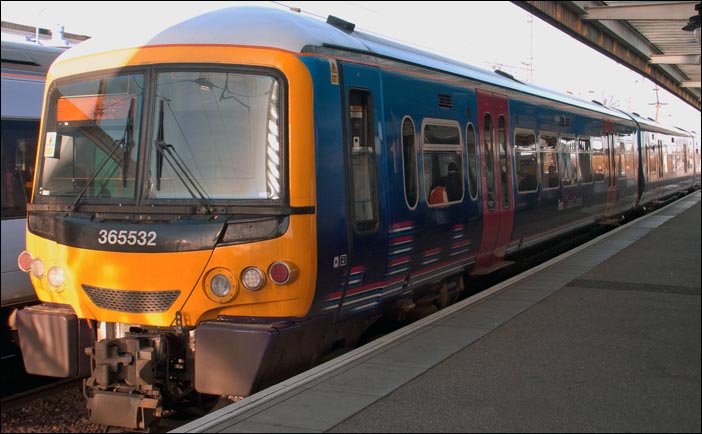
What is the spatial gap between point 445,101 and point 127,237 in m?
3.93

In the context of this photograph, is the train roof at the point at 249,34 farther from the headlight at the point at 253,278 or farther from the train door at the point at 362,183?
the headlight at the point at 253,278

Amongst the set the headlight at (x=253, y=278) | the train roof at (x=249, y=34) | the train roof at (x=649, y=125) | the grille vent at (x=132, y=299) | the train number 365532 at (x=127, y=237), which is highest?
the train roof at (x=649, y=125)

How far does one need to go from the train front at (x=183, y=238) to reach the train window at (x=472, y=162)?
351cm

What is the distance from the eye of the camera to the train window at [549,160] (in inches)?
434

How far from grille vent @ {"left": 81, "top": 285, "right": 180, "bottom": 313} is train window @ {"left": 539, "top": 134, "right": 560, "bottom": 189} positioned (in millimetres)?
7445

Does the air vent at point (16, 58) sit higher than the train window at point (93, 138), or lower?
higher

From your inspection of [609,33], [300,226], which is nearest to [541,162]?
[300,226]

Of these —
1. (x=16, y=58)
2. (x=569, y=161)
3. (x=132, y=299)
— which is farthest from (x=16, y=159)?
(x=569, y=161)

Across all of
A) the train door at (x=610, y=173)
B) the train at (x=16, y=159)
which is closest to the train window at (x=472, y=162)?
the train at (x=16, y=159)

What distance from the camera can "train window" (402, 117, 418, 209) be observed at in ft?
21.5

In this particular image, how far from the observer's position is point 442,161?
24.4 ft

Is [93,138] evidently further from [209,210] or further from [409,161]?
[409,161]

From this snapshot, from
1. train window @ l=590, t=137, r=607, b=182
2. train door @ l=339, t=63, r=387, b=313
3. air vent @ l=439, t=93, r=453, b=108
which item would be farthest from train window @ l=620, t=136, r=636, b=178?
train door @ l=339, t=63, r=387, b=313

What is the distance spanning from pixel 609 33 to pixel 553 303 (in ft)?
55.7
